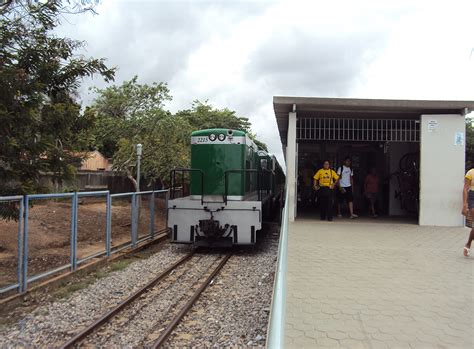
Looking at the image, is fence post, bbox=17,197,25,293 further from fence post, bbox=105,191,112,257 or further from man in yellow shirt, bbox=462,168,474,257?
man in yellow shirt, bbox=462,168,474,257

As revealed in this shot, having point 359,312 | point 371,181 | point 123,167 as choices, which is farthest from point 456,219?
point 123,167

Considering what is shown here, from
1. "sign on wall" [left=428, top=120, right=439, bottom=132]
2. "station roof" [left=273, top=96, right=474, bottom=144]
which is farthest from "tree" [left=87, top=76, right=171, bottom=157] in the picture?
"sign on wall" [left=428, top=120, right=439, bottom=132]

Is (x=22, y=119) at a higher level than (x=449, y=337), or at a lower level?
higher

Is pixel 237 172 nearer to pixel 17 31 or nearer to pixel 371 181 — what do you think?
pixel 371 181

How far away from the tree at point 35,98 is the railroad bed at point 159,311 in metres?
2.02

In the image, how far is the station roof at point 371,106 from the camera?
9992 millimetres

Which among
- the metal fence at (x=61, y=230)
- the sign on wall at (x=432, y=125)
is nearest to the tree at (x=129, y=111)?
the metal fence at (x=61, y=230)

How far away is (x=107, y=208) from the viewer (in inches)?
362

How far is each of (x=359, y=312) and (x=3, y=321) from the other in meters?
4.51

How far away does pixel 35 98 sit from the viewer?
6.09 metres

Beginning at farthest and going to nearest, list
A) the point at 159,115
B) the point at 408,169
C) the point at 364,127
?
the point at 159,115
the point at 408,169
the point at 364,127

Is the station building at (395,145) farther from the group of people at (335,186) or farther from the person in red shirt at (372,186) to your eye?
the person in red shirt at (372,186)

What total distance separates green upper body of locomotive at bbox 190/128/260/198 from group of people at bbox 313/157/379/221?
1.99 meters

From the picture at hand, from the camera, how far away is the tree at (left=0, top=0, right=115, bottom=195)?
19.0 ft
